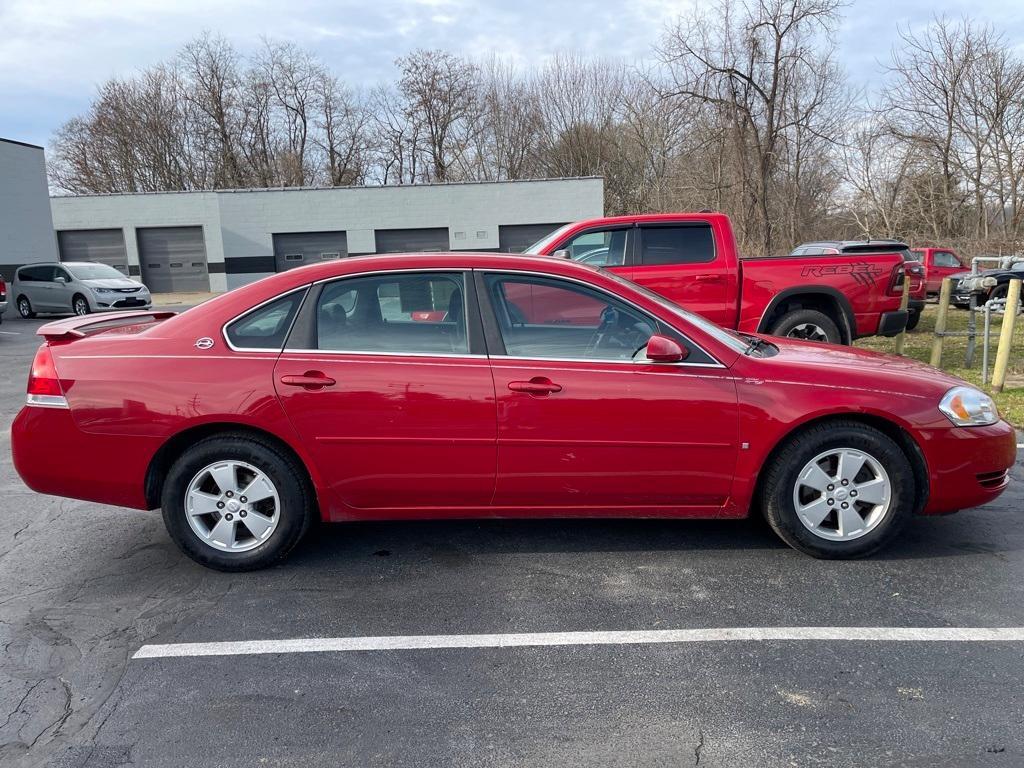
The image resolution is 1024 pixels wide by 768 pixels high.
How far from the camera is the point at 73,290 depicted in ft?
64.3

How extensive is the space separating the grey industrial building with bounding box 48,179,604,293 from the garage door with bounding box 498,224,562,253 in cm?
4

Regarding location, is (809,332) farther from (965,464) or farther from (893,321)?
(965,464)

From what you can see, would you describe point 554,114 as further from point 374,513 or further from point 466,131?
point 374,513

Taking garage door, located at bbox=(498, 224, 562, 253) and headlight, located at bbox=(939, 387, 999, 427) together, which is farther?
garage door, located at bbox=(498, 224, 562, 253)

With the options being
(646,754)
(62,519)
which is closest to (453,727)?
(646,754)

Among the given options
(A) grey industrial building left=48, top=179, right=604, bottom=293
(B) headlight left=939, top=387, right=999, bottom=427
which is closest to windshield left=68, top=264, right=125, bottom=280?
(A) grey industrial building left=48, top=179, right=604, bottom=293

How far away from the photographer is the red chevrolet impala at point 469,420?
353cm

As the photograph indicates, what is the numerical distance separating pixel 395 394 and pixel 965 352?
9745 millimetres

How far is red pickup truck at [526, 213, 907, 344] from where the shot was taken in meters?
8.05

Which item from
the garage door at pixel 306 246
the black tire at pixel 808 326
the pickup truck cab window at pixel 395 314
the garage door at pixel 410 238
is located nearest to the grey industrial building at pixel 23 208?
the garage door at pixel 306 246

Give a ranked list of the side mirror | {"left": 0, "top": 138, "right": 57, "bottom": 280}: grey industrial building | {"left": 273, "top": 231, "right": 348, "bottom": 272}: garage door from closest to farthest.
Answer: the side mirror, {"left": 0, "top": 138, "right": 57, "bottom": 280}: grey industrial building, {"left": 273, "top": 231, "right": 348, "bottom": 272}: garage door

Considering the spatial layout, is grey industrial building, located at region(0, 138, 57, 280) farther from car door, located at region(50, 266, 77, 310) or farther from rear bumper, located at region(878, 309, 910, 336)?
rear bumper, located at region(878, 309, 910, 336)

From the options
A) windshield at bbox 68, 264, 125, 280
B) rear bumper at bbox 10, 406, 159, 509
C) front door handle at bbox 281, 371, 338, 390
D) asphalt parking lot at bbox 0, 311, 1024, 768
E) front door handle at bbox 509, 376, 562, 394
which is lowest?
asphalt parking lot at bbox 0, 311, 1024, 768

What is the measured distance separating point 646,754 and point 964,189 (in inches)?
1365
